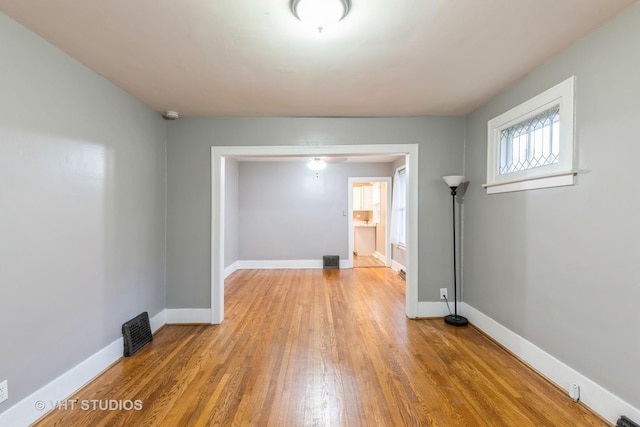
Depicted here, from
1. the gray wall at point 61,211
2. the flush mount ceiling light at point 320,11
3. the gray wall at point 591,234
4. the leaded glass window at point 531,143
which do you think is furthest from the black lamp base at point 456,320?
the gray wall at point 61,211

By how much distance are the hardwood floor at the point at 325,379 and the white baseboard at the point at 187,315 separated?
0.33 ft

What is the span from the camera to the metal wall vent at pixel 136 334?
2641 millimetres

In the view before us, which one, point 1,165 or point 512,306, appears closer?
point 1,165

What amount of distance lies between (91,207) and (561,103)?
365 cm

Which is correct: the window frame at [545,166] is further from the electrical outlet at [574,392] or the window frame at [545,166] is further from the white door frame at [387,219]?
the white door frame at [387,219]

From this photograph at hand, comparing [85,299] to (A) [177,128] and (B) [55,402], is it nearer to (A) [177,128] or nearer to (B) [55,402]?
(B) [55,402]

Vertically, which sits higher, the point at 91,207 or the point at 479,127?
the point at 479,127

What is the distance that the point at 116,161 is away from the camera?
103 inches

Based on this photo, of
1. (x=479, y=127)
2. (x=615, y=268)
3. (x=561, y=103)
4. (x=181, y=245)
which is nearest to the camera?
(x=615, y=268)

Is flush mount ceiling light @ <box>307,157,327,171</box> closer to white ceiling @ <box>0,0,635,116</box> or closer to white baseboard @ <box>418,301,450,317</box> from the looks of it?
white ceiling @ <box>0,0,635,116</box>

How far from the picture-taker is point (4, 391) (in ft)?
5.33

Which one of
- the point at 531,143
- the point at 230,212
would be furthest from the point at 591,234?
the point at 230,212

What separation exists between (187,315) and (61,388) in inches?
58.1

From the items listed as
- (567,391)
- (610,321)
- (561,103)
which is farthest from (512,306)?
(561,103)
